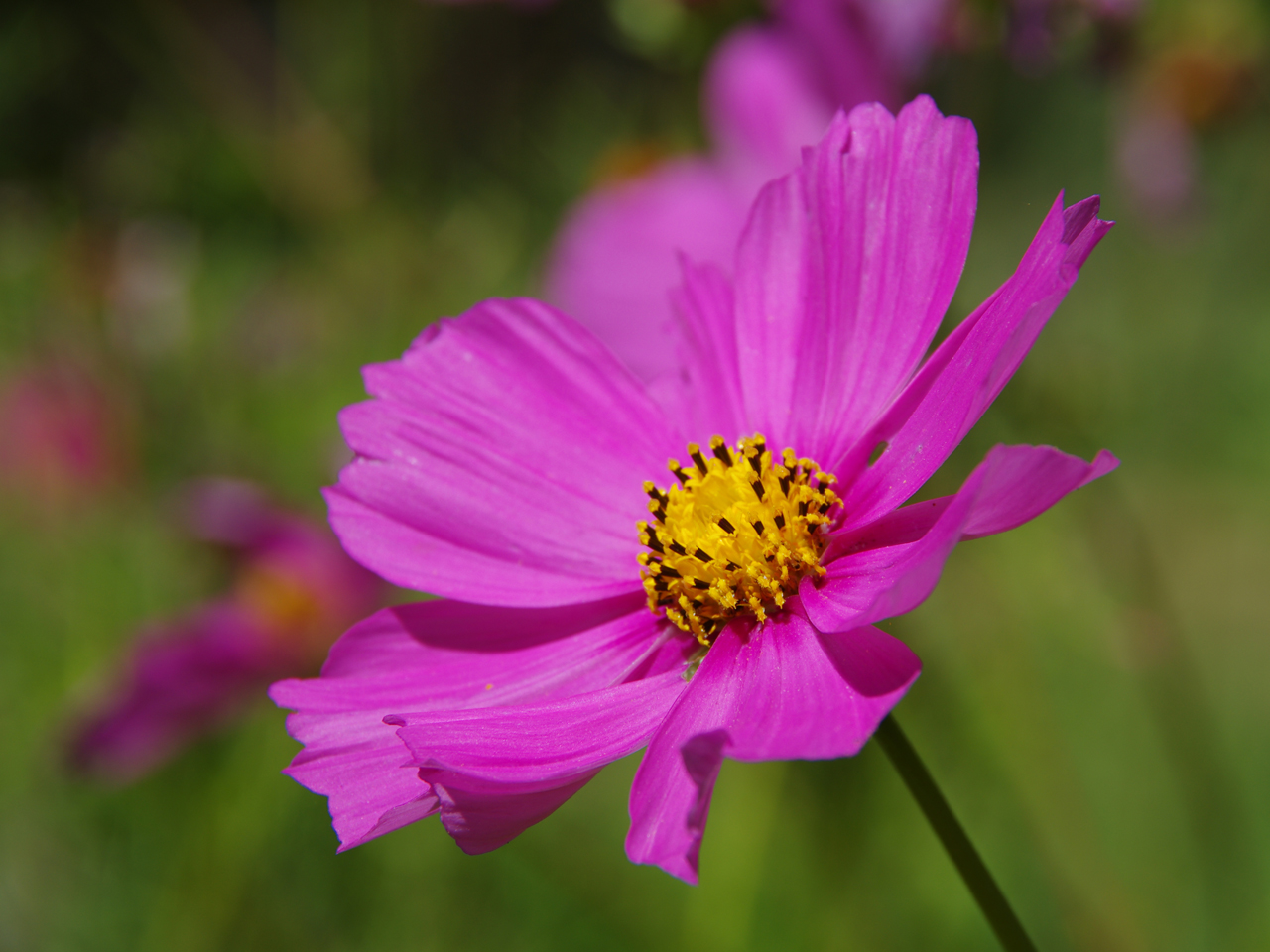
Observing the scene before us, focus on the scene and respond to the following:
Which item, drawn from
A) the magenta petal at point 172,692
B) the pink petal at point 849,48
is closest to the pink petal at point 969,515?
the pink petal at point 849,48

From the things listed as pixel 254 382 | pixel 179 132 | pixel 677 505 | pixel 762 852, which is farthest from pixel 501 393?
pixel 179 132

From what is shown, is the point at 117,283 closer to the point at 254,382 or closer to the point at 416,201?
→ the point at 254,382

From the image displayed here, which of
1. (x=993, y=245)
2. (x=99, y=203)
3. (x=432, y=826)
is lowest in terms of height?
(x=993, y=245)

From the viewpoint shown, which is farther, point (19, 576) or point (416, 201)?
point (416, 201)

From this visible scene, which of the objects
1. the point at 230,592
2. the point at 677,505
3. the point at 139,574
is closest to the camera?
the point at 677,505

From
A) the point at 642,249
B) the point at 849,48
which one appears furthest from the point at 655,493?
the point at 642,249

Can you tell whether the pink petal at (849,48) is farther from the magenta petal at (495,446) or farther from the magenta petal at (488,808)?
the magenta petal at (488,808)
